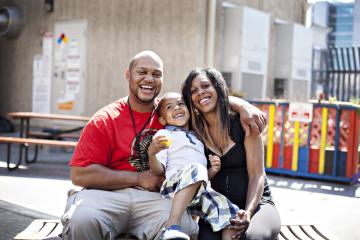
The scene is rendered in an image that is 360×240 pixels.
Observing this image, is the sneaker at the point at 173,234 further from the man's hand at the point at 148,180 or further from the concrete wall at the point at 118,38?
the concrete wall at the point at 118,38

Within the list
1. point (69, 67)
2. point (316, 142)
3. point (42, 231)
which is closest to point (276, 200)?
point (316, 142)

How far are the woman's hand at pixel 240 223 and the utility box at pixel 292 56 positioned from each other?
29.4ft

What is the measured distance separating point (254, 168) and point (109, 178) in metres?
0.91

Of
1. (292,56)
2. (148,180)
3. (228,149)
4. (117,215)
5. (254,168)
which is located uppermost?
(292,56)

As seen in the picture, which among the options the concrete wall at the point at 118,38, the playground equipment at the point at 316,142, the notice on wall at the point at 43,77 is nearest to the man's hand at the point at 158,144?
the playground equipment at the point at 316,142

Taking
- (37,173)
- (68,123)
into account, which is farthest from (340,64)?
(37,173)

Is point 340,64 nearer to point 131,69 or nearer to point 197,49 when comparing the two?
point 197,49

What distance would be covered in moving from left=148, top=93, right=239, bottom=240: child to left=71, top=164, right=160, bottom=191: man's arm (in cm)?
9

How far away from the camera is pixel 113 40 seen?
11125mm

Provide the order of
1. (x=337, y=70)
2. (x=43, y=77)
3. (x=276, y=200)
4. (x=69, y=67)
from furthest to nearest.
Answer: (x=337, y=70) < (x=43, y=77) < (x=69, y=67) < (x=276, y=200)

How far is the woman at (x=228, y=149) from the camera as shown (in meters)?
3.15

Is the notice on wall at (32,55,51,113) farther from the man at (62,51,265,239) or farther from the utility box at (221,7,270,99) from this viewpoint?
the man at (62,51,265,239)

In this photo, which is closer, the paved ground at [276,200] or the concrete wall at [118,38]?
the paved ground at [276,200]

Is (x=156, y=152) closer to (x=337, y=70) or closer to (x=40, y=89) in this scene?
(x=40, y=89)
